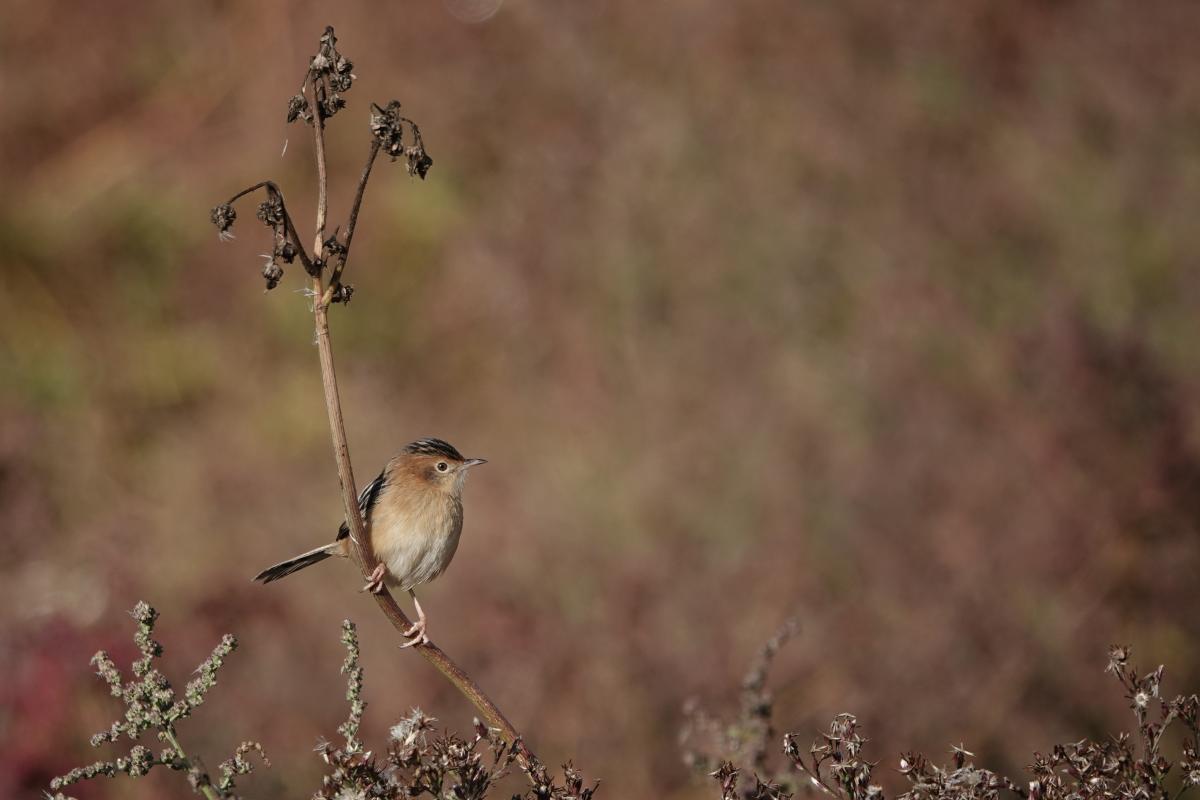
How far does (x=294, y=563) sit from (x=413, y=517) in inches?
21.6

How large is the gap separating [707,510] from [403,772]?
494 centimetres

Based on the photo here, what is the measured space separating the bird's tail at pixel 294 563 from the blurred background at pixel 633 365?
1808 millimetres

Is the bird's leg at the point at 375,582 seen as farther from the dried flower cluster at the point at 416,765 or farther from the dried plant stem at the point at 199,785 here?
the dried plant stem at the point at 199,785

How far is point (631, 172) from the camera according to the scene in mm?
7789

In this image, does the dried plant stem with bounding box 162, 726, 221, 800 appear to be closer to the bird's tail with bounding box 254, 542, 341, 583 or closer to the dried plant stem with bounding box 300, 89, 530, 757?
the dried plant stem with bounding box 300, 89, 530, 757

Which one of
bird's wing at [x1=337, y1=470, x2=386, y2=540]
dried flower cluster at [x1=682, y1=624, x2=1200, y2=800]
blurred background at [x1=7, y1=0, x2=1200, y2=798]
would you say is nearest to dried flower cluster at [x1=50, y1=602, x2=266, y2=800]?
dried flower cluster at [x1=682, y1=624, x2=1200, y2=800]

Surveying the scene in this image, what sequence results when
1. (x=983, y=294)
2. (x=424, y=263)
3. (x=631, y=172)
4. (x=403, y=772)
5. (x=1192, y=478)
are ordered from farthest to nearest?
1. (x=424, y=263)
2. (x=631, y=172)
3. (x=983, y=294)
4. (x=1192, y=478)
5. (x=403, y=772)

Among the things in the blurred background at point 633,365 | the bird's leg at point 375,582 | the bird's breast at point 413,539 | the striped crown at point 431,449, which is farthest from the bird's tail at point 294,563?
the blurred background at point 633,365

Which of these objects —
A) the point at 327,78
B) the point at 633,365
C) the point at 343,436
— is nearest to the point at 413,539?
the point at 343,436

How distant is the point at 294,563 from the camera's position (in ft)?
10.5

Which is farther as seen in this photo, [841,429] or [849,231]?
[849,231]

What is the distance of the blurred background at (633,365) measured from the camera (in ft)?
19.9

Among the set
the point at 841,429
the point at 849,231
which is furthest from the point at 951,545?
the point at 849,231

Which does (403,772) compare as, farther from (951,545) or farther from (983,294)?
(983,294)
